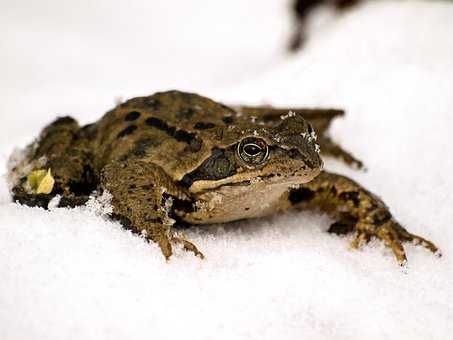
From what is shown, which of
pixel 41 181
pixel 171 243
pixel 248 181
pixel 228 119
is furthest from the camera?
pixel 228 119

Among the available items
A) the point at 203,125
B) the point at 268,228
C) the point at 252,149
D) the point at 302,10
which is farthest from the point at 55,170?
the point at 302,10

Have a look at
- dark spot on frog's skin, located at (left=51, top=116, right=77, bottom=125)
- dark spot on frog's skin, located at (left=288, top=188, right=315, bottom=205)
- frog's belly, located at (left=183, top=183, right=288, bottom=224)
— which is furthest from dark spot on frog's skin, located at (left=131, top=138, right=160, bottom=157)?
dark spot on frog's skin, located at (left=288, top=188, right=315, bottom=205)

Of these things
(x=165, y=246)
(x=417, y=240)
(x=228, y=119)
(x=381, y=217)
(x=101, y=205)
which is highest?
(x=228, y=119)

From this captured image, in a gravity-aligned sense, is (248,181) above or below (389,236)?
above

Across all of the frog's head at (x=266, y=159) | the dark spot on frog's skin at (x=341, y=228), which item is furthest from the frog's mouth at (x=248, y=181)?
the dark spot on frog's skin at (x=341, y=228)

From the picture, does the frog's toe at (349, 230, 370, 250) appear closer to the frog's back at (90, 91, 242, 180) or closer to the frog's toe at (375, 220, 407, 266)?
the frog's toe at (375, 220, 407, 266)

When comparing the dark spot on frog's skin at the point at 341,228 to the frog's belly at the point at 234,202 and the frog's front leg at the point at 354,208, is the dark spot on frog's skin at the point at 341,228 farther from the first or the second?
the frog's belly at the point at 234,202

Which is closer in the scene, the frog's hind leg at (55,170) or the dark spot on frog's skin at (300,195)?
the frog's hind leg at (55,170)

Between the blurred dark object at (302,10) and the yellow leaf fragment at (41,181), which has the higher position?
the blurred dark object at (302,10)

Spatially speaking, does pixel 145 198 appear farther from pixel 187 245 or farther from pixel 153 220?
pixel 187 245
